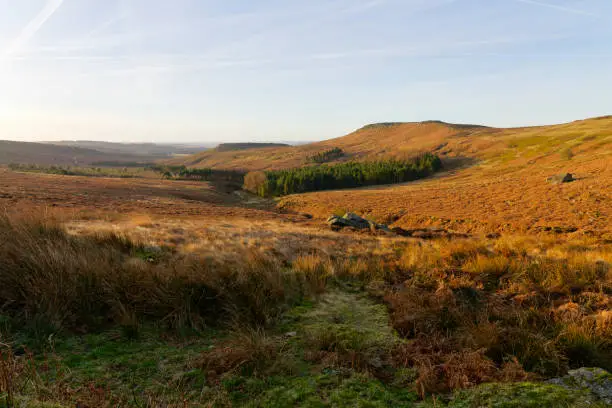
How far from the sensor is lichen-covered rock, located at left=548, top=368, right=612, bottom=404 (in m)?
2.45

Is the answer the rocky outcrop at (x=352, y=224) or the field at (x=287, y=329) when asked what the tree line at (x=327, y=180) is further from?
the field at (x=287, y=329)

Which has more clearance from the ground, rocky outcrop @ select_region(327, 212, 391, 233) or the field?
the field

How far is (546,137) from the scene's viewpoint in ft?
393

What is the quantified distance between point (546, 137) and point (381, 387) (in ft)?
493

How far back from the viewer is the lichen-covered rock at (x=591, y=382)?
8.04 ft

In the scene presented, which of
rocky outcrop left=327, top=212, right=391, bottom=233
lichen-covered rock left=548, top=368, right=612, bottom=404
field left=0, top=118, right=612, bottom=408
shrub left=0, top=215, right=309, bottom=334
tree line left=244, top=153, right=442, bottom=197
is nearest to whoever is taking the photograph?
lichen-covered rock left=548, top=368, right=612, bottom=404

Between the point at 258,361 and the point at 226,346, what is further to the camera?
the point at 226,346

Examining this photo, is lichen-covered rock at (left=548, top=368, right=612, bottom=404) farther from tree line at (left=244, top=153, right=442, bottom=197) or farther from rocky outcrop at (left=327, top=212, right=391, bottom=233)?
tree line at (left=244, top=153, right=442, bottom=197)

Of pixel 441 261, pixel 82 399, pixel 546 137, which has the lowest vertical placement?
pixel 441 261

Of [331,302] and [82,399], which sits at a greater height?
[82,399]

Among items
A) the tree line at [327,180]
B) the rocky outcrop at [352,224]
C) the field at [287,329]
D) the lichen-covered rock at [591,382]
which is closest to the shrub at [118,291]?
the field at [287,329]

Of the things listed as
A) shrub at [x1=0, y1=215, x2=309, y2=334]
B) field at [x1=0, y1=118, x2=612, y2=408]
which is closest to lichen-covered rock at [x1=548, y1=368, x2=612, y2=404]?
field at [x1=0, y1=118, x2=612, y2=408]

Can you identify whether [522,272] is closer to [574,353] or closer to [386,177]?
[574,353]

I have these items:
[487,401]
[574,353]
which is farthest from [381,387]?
[574,353]
